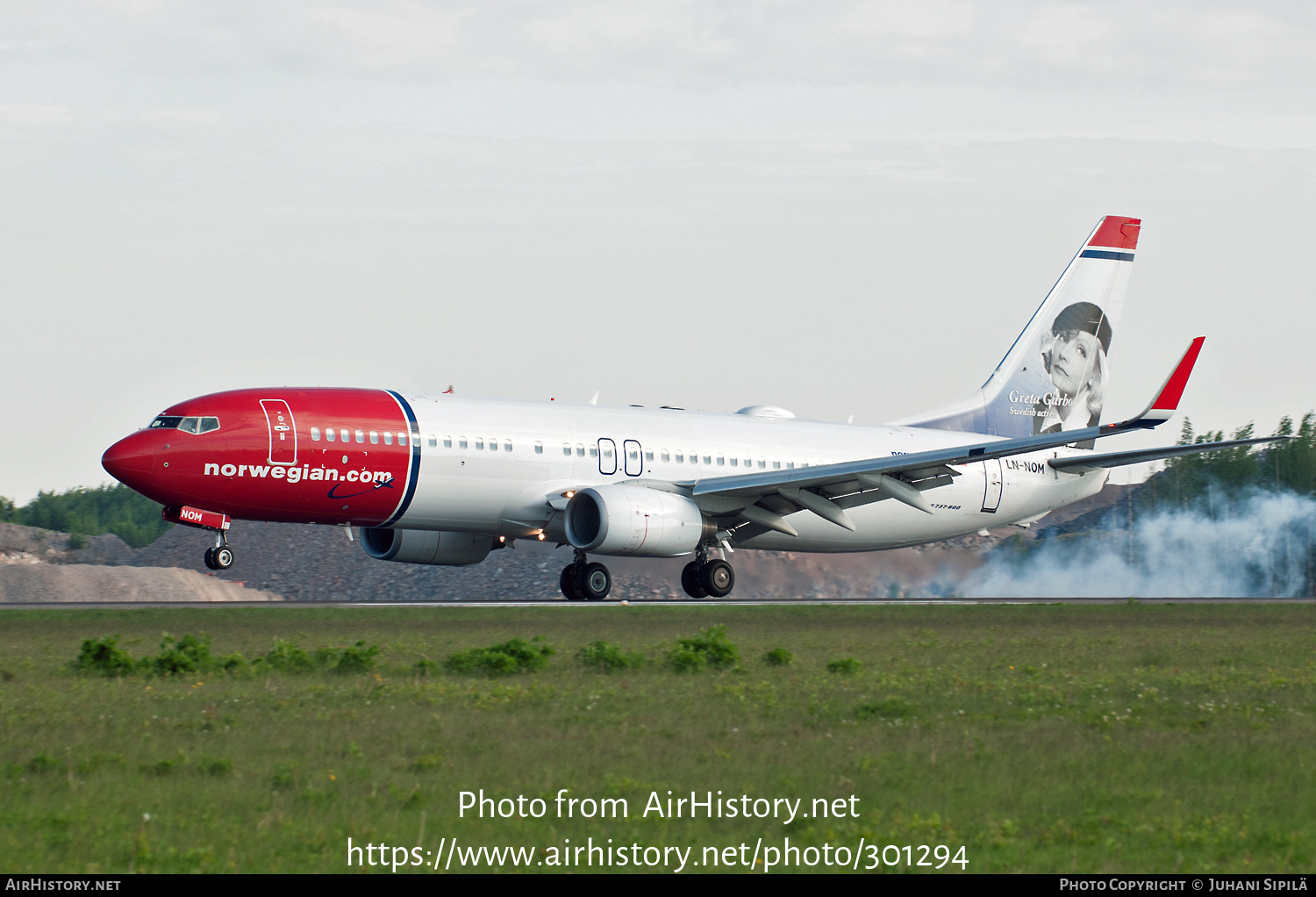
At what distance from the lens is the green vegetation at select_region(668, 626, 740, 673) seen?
1844cm

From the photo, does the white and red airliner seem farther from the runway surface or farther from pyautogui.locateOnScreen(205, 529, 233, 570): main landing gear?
the runway surface

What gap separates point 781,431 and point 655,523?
24.4ft

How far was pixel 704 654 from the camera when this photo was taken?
1889cm

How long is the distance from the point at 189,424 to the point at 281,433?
6.09ft

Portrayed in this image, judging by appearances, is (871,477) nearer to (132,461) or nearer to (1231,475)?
(132,461)

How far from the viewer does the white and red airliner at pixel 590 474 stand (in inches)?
1179

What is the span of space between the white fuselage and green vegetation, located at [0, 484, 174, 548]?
52.6 meters

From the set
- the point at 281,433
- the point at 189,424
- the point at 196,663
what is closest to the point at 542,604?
the point at 281,433

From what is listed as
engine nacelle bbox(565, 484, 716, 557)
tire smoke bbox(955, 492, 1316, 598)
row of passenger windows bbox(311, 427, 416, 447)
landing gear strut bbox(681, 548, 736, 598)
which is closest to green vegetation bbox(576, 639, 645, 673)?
engine nacelle bbox(565, 484, 716, 557)

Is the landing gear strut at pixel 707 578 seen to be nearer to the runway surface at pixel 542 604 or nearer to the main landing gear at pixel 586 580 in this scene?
the runway surface at pixel 542 604

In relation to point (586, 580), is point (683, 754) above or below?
below

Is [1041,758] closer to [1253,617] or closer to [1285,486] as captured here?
[1253,617]

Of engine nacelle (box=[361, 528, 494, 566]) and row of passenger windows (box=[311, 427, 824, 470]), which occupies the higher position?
row of passenger windows (box=[311, 427, 824, 470])

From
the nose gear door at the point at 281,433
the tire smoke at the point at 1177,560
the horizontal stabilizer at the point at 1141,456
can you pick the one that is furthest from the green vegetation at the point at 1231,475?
the nose gear door at the point at 281,433
